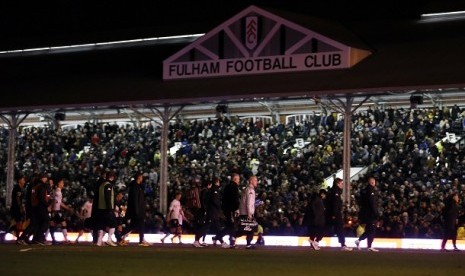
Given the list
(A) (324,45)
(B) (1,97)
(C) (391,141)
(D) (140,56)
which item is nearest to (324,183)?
(C) (391,141)

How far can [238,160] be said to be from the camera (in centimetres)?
3800

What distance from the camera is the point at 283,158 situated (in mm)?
36750

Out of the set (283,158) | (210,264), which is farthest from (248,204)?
(283,158)

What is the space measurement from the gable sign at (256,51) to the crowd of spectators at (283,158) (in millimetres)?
3795

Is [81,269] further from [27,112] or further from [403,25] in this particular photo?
[403,25]

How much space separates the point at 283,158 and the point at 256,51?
5.19 meters

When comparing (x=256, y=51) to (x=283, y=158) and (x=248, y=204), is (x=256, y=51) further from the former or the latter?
(x=248, y=204)

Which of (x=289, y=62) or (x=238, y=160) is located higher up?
(x=289, y=62)

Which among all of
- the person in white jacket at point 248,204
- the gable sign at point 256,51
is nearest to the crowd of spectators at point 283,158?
the gable sign at point 256,51

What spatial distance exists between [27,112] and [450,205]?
52.5 feet

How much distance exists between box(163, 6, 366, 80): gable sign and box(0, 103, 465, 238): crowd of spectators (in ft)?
12.5

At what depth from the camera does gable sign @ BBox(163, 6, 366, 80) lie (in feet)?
104

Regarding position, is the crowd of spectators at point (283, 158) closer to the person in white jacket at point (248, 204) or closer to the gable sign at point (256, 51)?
the gable sign at point (256, 51)

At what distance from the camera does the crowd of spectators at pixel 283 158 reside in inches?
1214
